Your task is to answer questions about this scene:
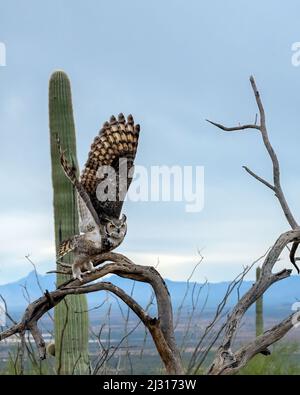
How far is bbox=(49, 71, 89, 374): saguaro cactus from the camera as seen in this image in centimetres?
489

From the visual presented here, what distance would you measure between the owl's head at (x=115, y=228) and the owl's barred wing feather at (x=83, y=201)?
0.16ft

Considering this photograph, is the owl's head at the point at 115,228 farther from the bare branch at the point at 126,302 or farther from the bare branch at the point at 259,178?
the bare branch at the point at 259,178

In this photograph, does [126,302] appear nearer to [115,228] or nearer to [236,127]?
[115,228]

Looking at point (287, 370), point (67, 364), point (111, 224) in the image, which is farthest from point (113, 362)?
point (111, 224)

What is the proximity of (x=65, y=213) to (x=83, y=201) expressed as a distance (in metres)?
2.02

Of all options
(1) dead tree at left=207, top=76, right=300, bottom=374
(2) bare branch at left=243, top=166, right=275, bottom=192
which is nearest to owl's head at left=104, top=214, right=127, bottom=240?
(1) dead tree at left=207, top=76, right=300, bottom=374

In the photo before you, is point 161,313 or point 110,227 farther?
point 161,313

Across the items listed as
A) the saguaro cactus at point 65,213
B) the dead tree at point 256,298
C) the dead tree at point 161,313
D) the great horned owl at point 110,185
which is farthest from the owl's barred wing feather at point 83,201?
the saguaro cactus at point 65,213

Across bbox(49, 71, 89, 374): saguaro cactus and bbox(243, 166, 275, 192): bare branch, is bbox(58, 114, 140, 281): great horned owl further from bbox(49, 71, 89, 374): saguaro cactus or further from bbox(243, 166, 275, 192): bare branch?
bbox(49, 71, 89, 374): saguaro cactus

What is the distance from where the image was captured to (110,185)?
291cm

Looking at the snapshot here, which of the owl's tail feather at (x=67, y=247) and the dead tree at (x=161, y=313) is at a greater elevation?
the owl's tail feather at (x=67, y=247)

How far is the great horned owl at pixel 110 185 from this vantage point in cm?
288

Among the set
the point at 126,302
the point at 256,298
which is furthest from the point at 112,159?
the point at 256,298
